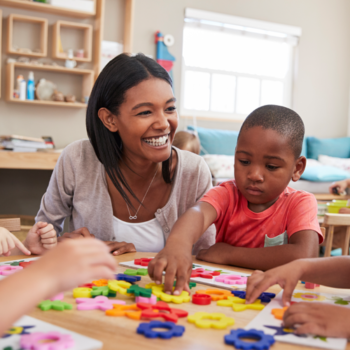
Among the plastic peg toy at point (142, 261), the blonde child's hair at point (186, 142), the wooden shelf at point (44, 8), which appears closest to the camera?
the plastic peg toy at point (142, 261)

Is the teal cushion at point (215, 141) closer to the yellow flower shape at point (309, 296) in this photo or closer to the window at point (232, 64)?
Answer: the window at point (232, 64)

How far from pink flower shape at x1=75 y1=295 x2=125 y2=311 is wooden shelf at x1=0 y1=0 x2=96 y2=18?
3.35 meters

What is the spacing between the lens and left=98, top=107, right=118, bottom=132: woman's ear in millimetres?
A: 1381

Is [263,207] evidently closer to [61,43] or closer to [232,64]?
[61,43]

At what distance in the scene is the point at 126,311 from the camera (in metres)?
0.62

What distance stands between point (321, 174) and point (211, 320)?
3.71 meters

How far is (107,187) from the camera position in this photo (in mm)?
1389

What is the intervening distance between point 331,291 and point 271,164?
0.40 m

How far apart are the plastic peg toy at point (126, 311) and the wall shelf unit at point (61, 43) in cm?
333

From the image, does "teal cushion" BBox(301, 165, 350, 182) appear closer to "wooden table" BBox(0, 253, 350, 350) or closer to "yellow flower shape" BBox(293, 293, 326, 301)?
"yellow flower shape" BBox(293, 293, 326, 301)

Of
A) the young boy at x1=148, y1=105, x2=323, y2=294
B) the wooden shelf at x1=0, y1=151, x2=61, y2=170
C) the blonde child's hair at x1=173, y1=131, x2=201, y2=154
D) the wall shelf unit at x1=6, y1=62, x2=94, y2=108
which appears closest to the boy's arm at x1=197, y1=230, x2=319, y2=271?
the young boy at x1=148, y1=105, x2=323, y2=294

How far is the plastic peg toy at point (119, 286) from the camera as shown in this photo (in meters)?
0.71

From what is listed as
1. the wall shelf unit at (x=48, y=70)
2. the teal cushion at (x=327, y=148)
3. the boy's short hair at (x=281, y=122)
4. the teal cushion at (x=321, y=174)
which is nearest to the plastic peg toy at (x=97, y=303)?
the boy's short hair at (x=281, y=122)

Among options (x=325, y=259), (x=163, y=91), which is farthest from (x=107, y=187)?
(x=325, y=259)
